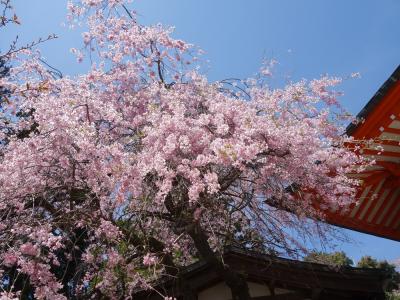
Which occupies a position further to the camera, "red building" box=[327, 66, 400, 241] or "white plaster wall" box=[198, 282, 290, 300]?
"white plaster wall" box=[198, 282, 290, 300]

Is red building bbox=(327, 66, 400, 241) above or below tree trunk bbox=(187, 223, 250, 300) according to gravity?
above

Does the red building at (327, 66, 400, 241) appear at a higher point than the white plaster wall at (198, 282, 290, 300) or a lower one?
higher

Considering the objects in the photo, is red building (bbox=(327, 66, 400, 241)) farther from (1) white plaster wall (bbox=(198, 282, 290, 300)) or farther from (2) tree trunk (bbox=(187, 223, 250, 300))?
(2) tree trunk (bbox=(187, 223, 250, 300))

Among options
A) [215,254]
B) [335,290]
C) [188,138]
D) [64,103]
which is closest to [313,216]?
[335,290]

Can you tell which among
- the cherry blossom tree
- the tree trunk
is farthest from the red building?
the tree trunk

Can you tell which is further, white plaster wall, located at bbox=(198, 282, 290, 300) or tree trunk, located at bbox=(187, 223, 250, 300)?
white plaster wall, located at bbox=(198, 282, 290, 300)

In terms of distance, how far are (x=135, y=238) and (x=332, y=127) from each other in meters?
3.38

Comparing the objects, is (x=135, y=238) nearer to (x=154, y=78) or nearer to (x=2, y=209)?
(x=2, y=209)

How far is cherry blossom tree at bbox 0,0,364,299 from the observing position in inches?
207

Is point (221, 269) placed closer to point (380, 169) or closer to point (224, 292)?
point (224, 292)

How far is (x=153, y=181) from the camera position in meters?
5.61

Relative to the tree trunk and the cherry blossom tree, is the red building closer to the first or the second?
the cherry blossom tree

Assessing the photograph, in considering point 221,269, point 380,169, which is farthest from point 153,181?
point 380,169

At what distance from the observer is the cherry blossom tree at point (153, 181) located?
5.25 metres
